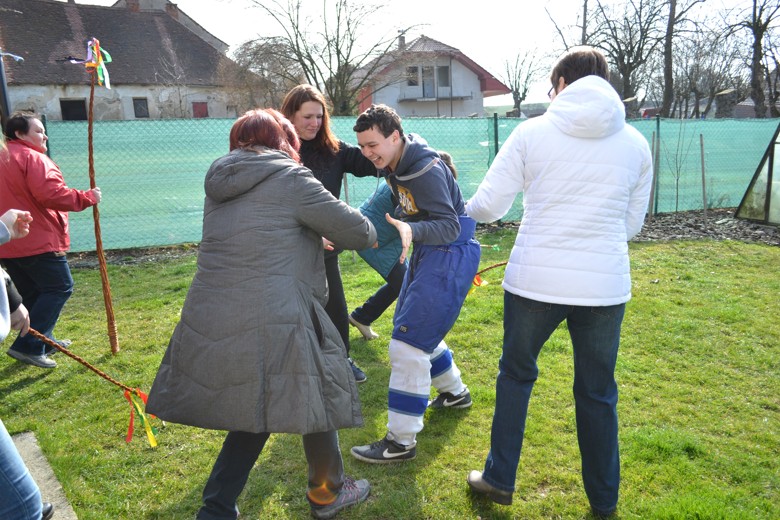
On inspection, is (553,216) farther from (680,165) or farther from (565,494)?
(680,165)

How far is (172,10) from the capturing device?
116 ft

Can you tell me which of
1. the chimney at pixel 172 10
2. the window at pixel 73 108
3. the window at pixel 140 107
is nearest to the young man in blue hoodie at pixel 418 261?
the window at pixel 73 108

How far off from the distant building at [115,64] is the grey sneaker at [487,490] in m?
25.8

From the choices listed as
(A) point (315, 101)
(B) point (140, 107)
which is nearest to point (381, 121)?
(A) point (315, 101)

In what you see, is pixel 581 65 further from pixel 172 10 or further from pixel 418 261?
pixel 172 10

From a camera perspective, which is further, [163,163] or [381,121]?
[163,163]

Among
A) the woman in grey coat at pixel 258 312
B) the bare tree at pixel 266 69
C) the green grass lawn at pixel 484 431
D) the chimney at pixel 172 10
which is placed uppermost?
the chimney at pixel 172 10

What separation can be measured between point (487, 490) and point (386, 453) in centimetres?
62

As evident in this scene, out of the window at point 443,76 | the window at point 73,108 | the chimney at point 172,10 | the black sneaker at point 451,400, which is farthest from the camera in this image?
the window at point 443,76

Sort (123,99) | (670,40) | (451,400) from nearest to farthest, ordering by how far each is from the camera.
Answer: (451,400) → (670,40) → (123,99)

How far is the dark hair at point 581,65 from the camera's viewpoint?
7.80ft

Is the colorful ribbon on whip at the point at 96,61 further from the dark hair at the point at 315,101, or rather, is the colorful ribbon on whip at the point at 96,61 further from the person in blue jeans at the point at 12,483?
the person in blue jeans at the point at 12,483

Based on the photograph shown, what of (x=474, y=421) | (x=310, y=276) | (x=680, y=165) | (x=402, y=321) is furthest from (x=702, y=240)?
(x=310, y=276)

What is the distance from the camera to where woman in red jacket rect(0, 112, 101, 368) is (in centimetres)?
428
